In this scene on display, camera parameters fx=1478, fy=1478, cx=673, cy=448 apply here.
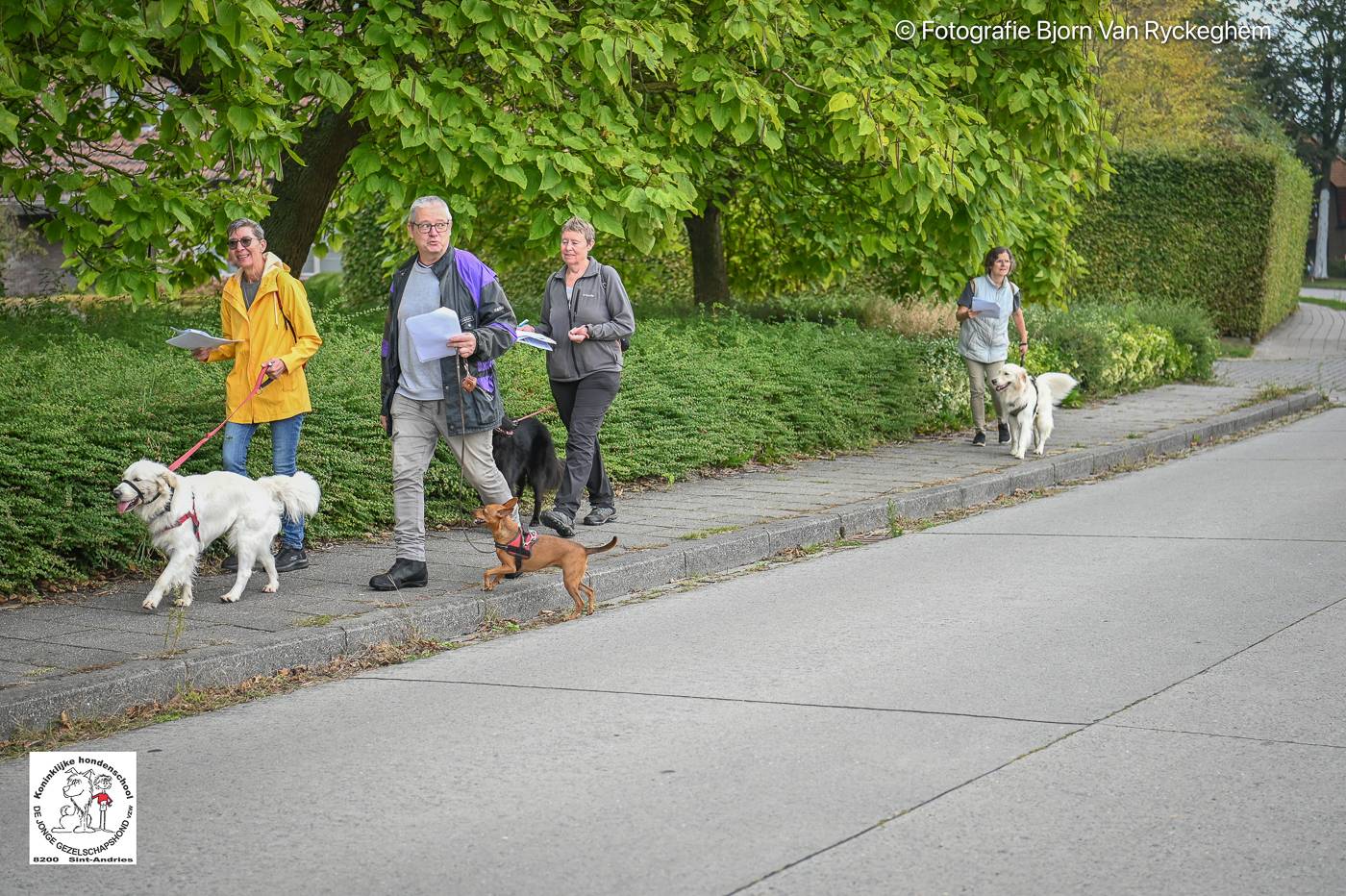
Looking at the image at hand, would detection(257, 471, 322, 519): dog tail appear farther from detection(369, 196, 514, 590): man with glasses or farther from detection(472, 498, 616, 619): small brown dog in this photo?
detection(472, 498, 616, 619): small brown dog

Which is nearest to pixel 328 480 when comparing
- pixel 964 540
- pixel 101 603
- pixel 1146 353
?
pixel 101 603

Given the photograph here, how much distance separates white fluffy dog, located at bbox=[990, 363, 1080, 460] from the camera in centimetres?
1330

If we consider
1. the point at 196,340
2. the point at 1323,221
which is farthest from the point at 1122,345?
the point at 1323,221

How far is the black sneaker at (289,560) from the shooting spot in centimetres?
797

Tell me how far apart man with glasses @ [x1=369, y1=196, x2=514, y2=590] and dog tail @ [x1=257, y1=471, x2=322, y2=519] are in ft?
1.48

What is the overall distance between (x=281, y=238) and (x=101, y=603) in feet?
22.3

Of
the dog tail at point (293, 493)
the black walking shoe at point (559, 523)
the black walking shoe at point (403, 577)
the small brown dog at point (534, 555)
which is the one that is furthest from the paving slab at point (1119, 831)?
the black walking shoe at point (559, 523)

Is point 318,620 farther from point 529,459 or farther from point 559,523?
point 529,459

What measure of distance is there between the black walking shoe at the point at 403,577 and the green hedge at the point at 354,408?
1.30 m

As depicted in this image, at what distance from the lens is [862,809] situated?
4.42 metres

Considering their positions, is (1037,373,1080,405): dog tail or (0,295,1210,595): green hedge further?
(1037,373,1080,405): dog tail

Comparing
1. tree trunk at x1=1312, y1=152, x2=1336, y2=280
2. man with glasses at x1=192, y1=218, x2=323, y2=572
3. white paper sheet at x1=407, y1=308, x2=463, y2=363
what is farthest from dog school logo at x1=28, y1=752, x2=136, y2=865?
tree trunk at x1=1312, y1=152, x2=1336, y2=280

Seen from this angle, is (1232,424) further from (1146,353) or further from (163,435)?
(163,435)

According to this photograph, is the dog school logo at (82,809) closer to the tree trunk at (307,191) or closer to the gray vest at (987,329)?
the tree trunk at (307,191)
